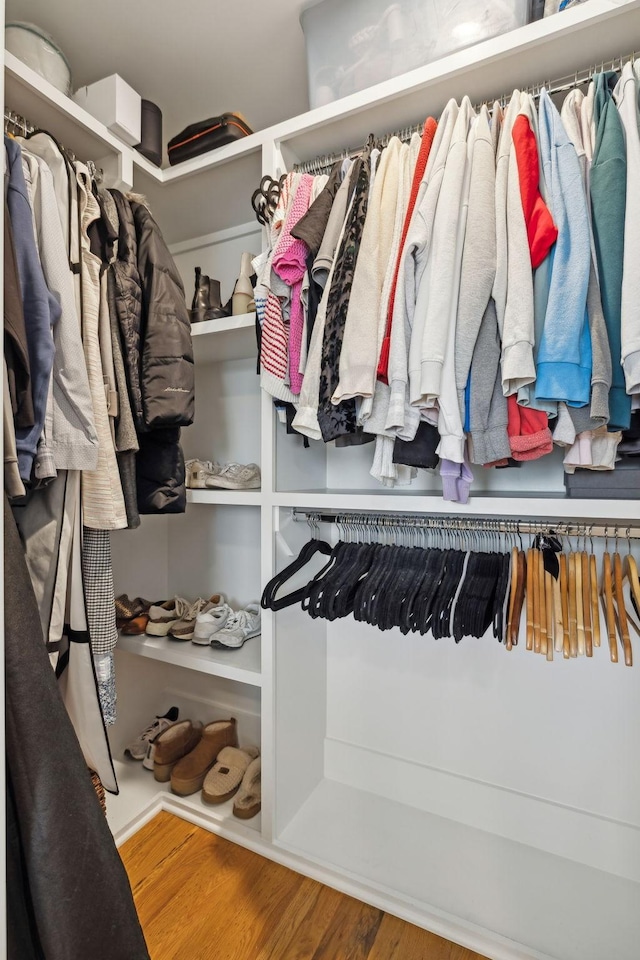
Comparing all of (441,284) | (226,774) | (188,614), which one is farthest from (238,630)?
(441,284)

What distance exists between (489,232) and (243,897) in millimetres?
1665

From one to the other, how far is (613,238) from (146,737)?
2.00 m

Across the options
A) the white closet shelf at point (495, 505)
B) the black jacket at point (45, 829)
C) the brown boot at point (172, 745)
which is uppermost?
the white closet shelf at point (495, 505)

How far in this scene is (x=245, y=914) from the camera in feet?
4.00

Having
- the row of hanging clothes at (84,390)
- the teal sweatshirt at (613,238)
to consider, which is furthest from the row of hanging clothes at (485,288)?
the row of hanging clothes at (84,390)

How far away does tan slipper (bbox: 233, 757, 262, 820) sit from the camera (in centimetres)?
149

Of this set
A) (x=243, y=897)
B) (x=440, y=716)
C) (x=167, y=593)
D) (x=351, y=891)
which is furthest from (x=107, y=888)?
(x=167, y=593)

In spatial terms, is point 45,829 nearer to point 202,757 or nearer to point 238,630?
point 238,630

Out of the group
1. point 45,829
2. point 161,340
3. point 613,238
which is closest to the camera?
point 45,829

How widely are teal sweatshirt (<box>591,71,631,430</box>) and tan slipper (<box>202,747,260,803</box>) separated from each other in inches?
59.0

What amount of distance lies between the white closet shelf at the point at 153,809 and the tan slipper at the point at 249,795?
0.02 m

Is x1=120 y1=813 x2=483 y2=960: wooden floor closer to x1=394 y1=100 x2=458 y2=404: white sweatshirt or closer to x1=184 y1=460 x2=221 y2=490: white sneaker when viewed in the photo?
x1=184 y1=460 x2=221 y2=490: white sneaker

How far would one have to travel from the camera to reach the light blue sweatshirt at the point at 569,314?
2.96 ft

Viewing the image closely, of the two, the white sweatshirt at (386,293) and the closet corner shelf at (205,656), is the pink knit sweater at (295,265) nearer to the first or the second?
the white sweatshirt at (386,293)
